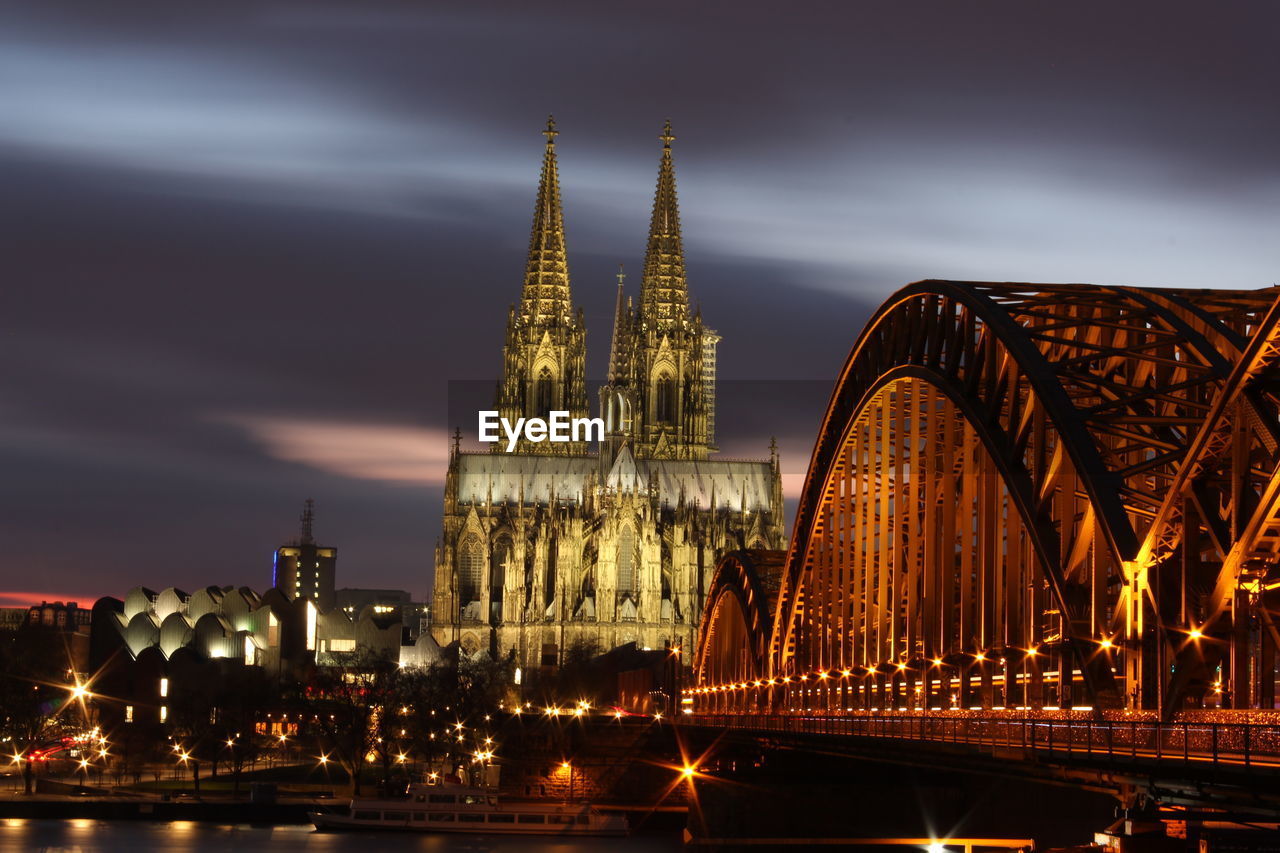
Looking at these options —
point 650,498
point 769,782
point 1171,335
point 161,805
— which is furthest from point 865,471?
point 650,498

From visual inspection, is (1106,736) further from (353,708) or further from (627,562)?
(627,562)

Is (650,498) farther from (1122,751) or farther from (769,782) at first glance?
(1122,751)

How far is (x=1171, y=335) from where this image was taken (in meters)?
42.4

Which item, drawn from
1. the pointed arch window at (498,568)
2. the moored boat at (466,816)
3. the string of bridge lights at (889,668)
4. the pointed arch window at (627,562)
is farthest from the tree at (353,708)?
the string of bridge lights at (889,668)

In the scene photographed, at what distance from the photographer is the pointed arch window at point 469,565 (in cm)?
19712

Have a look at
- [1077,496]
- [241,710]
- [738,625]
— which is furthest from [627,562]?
[1077,496]

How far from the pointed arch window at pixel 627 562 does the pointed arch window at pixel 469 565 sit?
13338mm

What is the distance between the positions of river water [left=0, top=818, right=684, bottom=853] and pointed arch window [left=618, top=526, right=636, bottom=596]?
285 feet

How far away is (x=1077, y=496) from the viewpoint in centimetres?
4400

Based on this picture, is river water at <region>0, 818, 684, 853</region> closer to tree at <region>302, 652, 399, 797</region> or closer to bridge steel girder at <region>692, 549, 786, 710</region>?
bridge steel girder at <region>692, 549, 786, 710</region>

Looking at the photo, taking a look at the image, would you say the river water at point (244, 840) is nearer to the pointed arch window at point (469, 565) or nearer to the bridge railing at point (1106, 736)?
the bridge railing at point (1106, 736)

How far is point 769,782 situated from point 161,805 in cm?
4035

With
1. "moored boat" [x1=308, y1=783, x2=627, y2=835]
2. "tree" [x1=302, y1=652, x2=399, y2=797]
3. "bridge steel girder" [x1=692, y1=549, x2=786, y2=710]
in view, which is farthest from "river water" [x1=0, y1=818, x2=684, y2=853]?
"tree" [x1=302, y1=652, x2=399, y2=797]

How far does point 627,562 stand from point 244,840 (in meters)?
97.6
